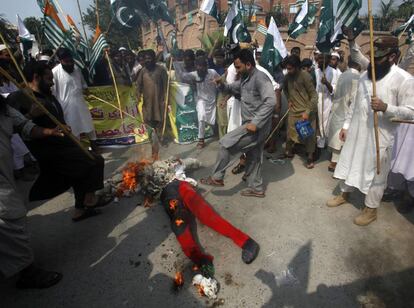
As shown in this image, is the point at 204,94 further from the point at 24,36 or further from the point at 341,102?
the point at 24,36

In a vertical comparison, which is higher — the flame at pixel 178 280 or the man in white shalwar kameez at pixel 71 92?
the man in white shalwar kameez at pixel 71 92

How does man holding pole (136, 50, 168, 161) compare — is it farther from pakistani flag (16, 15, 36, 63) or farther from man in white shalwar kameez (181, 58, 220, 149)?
pakistani flag (16, 15, 36, 63)

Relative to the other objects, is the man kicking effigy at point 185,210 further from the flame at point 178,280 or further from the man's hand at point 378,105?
the man's hand at point 378,105

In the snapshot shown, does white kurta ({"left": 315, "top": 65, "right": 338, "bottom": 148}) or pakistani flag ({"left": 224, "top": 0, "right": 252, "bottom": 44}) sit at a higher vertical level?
pakistani flag ({"left": 224, "top": 0, "right": 252, "bottom": 44})

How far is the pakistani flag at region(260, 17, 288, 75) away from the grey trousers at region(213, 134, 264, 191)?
2.38 metres

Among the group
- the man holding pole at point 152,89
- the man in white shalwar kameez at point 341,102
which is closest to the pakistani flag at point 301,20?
the man in white shalwar kameez at point 341,102

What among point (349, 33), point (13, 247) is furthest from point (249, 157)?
point (13, 247)

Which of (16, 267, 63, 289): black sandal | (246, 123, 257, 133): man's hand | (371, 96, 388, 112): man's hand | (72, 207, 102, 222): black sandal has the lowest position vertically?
(72, 207, 102, 222): black sandal

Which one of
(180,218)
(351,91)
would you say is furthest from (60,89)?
(351,91)

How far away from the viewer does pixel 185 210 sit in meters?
3.55

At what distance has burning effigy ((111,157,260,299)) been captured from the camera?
2.86m

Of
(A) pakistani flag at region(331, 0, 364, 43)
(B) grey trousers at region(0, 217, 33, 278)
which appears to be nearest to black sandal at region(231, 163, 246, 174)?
(A) pakistani flag at region(331, 0, 364, 43)

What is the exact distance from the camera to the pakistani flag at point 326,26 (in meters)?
4.99

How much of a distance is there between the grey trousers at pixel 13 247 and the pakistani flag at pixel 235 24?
590 cm
